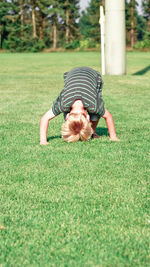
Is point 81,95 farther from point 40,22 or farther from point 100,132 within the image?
point 40,22

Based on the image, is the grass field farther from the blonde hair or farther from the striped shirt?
the striped shirt

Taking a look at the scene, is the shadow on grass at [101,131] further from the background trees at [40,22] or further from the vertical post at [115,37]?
the background trees at [40,22]

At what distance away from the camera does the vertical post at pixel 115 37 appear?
1606 centimetres

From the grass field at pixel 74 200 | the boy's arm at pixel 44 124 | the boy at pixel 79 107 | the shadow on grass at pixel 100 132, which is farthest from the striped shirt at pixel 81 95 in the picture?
the shadow on grass at pixel 100 132

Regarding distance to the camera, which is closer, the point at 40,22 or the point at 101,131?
the point at 101,131

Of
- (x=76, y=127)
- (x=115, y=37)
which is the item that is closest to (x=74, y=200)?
Answer: (x=76, y=127)

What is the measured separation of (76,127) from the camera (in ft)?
13.4

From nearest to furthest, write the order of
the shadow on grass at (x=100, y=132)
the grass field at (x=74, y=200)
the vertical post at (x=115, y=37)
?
1. the grass field at (x=74, y=200)
2. the shadow on grass at (x=100, y=132)
3. the vertical post at (x=115, y=37)

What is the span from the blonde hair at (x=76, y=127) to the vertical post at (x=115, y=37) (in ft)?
41.8

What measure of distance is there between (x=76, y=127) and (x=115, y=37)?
1301 centimetres

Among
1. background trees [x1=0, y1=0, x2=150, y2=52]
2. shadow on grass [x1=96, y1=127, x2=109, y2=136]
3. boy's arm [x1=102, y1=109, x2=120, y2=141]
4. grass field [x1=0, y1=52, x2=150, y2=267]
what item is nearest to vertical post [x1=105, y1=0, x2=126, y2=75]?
shadow on grass [x1=96, y1=127, x2=109, y2=136]

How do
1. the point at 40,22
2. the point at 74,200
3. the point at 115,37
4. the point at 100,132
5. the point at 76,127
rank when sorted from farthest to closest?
the point at 40,22 < the point at 115,37 < the point at 100,132 < the point at 76,127 < the point at 74,200

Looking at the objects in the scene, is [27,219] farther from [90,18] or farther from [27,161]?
[90,18]

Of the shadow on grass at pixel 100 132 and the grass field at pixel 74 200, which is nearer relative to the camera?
the grass field at pixel 74 200
